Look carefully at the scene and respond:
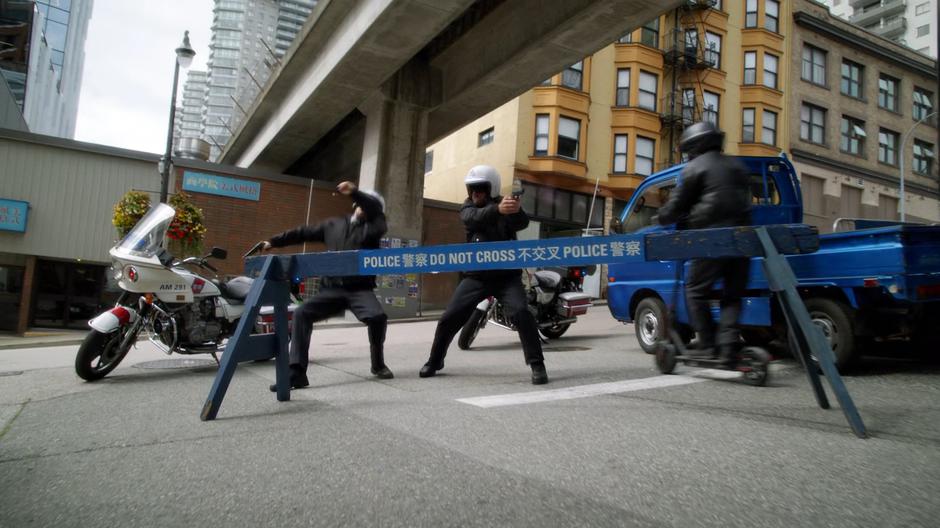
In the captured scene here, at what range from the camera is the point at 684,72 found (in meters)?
26.2

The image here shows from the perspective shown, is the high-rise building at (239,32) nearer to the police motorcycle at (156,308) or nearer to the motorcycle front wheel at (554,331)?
the motorcycle front wheel at (554,331)

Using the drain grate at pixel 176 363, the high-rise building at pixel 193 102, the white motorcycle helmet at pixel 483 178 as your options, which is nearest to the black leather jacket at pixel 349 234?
the white motorcycle helmet at pixel 483 178

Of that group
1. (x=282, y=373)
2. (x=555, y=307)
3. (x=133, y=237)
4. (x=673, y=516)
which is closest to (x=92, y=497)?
(x=282, y=373)

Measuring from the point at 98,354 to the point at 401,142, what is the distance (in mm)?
12507

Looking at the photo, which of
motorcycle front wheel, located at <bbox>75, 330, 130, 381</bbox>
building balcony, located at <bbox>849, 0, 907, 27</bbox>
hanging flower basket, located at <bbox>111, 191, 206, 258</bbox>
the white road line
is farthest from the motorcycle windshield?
building balcony, located at <bbox>849, 0, 907, 27</bbox>

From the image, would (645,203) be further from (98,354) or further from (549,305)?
(98,354)

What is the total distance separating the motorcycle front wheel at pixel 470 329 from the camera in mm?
7633

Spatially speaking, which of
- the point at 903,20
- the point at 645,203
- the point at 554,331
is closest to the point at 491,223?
the point at 645,203

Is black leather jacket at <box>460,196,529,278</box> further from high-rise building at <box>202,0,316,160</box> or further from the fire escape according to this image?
high-rise building at <box>202,0,316,160</box>

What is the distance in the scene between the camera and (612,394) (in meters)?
4.18

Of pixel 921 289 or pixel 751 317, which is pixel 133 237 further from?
pixel 921 289

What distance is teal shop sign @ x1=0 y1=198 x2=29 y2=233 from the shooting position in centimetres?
1595

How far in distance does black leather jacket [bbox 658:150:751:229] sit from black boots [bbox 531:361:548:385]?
5.36 feet

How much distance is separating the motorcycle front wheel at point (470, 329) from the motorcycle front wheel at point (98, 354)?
4.05 metres
